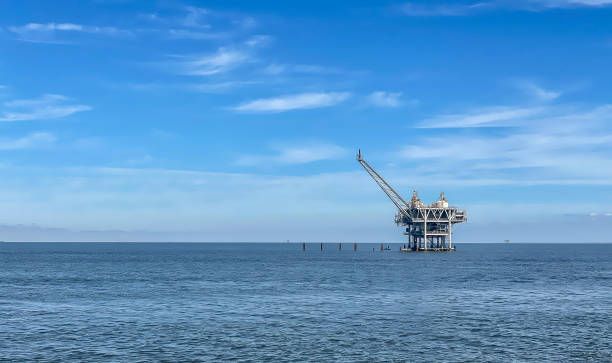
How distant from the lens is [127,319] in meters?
43.5

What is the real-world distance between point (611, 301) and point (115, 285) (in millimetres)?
58086

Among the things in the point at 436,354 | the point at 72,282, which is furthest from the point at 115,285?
the point at 436,354

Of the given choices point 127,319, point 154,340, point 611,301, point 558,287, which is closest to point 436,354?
point 154,340

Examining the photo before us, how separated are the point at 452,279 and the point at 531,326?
40.1 metres

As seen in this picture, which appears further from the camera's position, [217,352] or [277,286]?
[277,286]

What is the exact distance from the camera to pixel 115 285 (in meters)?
71.8

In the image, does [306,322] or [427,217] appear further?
[427,217]

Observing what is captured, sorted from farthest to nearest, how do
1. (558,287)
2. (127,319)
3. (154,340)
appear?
(558,287)
(127,319)
(154,340)

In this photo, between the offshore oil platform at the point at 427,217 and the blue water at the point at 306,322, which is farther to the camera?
the offshore oil platform at the point at 427,217

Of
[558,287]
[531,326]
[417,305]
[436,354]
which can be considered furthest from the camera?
[558,287]

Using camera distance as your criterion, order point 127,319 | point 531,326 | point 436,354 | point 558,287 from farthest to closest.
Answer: point 558,287, point 127,319, point 531,326, point 436,354

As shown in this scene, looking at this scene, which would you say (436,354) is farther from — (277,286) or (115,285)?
(115,285)

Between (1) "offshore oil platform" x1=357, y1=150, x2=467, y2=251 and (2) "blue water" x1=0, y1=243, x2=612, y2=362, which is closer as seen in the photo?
(2) "blue water" x1=0, y1=243, x2=612, y2=362

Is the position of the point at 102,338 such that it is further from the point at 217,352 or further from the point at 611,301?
the point at 611,301
